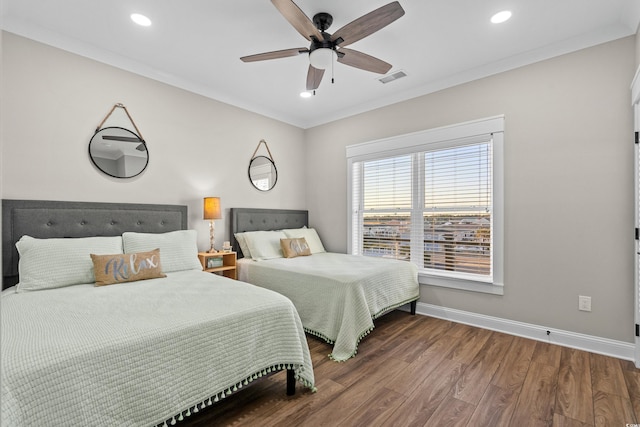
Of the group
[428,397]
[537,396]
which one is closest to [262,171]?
[428,397]

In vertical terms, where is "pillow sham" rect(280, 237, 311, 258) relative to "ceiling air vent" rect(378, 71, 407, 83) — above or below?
below

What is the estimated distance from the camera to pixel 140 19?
271cm

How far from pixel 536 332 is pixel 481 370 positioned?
3.13 ft

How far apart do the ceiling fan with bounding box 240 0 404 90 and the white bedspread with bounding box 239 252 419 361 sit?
1.74m

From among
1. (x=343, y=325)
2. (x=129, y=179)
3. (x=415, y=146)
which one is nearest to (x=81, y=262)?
(x=129, y=179)

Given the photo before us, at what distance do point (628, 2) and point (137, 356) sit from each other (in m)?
3.90

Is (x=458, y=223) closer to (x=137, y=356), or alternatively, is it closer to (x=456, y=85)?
(x=456, y=85)

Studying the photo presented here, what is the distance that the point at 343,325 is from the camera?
2.83m

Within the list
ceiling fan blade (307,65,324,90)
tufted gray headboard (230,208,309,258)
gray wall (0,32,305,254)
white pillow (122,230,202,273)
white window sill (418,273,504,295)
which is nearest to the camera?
gray wall (0,32,305,254)

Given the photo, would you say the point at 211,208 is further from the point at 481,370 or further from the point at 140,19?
the point at 481,370

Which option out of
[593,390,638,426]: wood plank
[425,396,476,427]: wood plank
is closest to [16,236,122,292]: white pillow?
[425,396,476,427]: wood plank

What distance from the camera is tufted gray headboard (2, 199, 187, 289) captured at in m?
2.65

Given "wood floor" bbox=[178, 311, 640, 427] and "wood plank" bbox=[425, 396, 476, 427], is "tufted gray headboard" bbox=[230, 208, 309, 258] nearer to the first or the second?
"wood floor" bbox=[178, 311, 640, 427]

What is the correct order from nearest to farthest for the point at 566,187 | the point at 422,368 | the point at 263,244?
1. the point at 422,368
2. the point at 566,187
3. the point at 263,244
